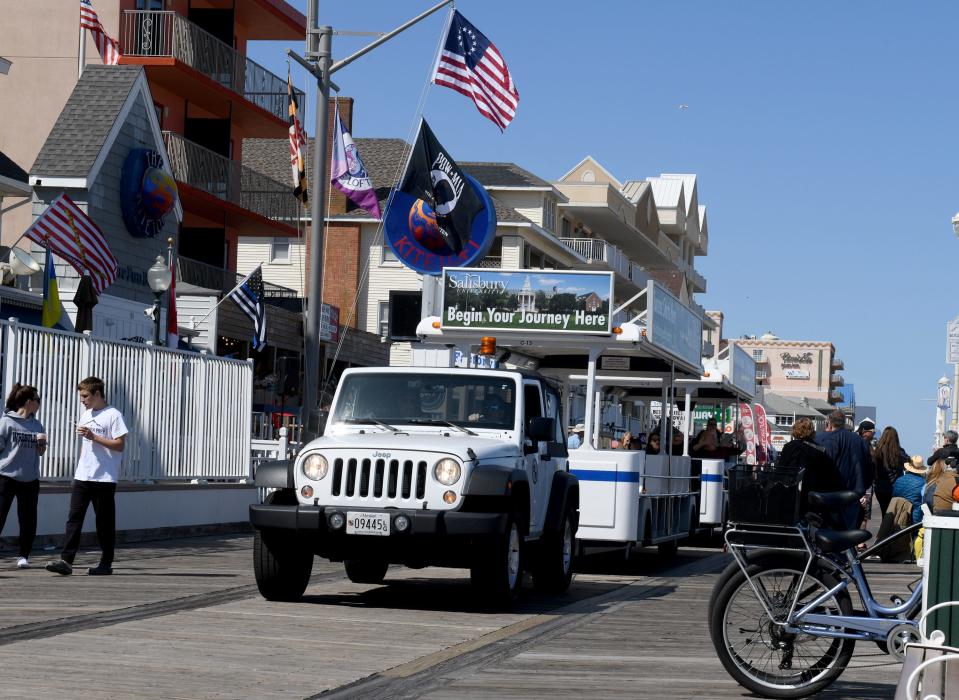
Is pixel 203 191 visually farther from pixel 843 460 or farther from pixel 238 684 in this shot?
pixel 238 684

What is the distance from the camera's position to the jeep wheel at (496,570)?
12891mm

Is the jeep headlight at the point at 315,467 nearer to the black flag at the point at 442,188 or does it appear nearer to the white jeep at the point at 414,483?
the white jeep at the point at 414,483

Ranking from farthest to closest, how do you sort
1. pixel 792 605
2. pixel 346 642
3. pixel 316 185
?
pixel 316 185 → pixel 346 642 → pixel 792 605

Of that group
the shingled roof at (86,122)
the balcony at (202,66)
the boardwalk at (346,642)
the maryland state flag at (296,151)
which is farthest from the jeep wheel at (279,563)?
the balcony at (202,66)

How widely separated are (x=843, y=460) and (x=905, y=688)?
11.9 m

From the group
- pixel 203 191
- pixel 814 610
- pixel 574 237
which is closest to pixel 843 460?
pixel 814 610

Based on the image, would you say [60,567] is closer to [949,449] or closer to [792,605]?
[792,605]

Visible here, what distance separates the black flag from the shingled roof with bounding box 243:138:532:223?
36.3 m

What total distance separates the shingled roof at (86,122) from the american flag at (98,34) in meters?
0.81

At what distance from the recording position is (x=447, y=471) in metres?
12.7

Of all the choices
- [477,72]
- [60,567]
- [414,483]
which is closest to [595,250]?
[477,72]

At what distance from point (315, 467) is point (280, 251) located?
5102cm

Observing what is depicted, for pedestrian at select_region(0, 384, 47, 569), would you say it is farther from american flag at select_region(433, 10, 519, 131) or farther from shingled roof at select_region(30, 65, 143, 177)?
shingled roof at select_region(30, 65, 143, 177)

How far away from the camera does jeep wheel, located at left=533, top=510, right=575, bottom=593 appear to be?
15.0 meters
